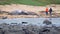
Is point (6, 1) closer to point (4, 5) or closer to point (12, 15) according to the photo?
point (4, 5)

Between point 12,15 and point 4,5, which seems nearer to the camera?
point 12,15

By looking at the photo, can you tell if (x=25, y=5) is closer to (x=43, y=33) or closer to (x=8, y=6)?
(x=8, y=6)

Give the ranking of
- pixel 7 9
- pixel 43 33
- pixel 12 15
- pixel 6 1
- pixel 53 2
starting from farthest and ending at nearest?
pixel 53 2
pixel 6 1
pixel 7 9
pixel 12 15
pixel 43 33

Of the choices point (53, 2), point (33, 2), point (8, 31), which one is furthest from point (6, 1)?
point (8, 31)

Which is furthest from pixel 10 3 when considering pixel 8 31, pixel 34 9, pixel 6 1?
pixel 8 31

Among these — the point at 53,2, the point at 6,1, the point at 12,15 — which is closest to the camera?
the point at 12,15

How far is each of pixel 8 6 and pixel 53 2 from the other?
7.58 metres

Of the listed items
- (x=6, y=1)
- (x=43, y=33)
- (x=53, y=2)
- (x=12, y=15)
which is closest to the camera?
(x=43, y=33)

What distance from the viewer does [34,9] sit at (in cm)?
3428

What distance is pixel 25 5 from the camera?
35.3 m

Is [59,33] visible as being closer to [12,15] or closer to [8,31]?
[8,31]

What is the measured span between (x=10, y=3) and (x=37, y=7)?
3558mm

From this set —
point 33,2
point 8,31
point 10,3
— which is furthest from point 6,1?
point 8,31

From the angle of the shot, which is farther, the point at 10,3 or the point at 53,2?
the point at 53,2
